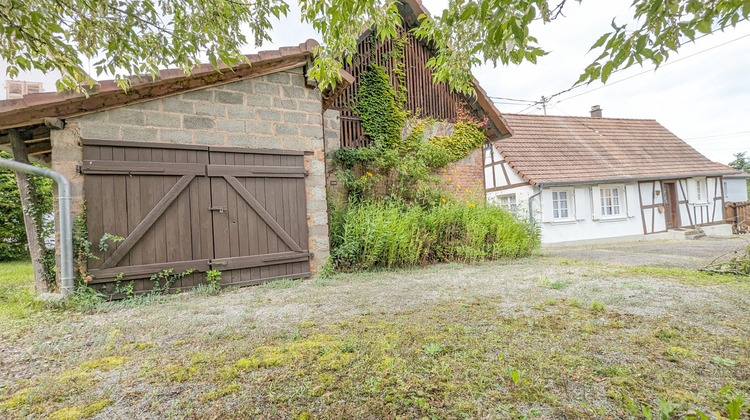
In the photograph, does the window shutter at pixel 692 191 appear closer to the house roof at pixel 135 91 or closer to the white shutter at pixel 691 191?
the white shutter at pixel 691 191

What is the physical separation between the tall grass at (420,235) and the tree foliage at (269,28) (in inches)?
95.3

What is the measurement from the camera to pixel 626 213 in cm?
1219

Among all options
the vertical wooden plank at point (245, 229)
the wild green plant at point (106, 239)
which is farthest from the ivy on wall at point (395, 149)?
the wild green plant at point (106, 239)

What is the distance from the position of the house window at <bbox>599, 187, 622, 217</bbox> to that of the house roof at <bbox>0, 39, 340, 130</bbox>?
11.9 metres

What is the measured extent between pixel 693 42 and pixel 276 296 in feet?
12.8

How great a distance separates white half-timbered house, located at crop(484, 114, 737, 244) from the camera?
11367mm

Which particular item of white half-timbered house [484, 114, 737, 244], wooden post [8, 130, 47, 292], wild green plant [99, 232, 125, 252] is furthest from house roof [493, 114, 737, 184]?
wooden post [8, 130, 47, 292]

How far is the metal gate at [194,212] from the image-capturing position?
3648 mm

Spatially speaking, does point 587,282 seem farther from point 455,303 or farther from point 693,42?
point 693,42

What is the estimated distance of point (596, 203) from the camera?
11758 millimetres

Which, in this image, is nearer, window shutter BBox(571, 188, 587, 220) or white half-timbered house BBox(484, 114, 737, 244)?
white half-timbered house BBox(484, 114, 737, 244)

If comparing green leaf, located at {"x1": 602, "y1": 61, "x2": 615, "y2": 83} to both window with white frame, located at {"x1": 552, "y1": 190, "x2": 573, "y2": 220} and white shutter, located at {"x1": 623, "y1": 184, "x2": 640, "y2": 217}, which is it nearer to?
window with white frame, located at {"x1": 552, "y1": 190, "x2": 573, "y2": 220}

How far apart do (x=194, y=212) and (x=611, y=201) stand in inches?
539

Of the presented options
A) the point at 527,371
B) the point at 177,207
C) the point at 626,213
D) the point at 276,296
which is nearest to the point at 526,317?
the point at 527,371
